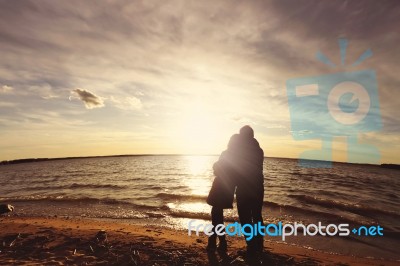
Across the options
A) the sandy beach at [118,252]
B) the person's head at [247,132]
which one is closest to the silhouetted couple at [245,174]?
the person's head at [247,132]

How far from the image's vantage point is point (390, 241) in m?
9.49

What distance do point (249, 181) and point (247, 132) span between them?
45.7 inches

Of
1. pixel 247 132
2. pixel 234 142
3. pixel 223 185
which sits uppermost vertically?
pixel 247 132

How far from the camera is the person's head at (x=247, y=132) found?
20.3ft

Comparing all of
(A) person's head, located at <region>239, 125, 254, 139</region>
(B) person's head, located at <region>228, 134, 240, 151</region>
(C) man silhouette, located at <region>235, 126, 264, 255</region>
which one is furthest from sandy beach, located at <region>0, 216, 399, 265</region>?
(A) person's head, located at <region>239, 125, 254, 139</region>

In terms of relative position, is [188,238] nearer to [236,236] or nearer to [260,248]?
[236,236]

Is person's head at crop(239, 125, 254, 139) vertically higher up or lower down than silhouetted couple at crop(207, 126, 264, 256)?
higher up

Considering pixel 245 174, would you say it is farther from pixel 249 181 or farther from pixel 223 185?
pixel 223 185

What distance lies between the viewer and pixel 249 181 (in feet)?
19.9

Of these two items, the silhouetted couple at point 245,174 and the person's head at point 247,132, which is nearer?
the silhouetted couple at point 245,174

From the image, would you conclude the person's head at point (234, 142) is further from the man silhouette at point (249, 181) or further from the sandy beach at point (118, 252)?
the sandy beach at point (118, 252)

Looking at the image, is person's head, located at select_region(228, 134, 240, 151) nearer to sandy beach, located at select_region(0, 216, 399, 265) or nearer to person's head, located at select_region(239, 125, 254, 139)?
person's head, located at select_region(239, 125, 254, 139)

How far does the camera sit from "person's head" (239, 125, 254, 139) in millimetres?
6191

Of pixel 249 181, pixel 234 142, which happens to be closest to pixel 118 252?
pixel 249 181
